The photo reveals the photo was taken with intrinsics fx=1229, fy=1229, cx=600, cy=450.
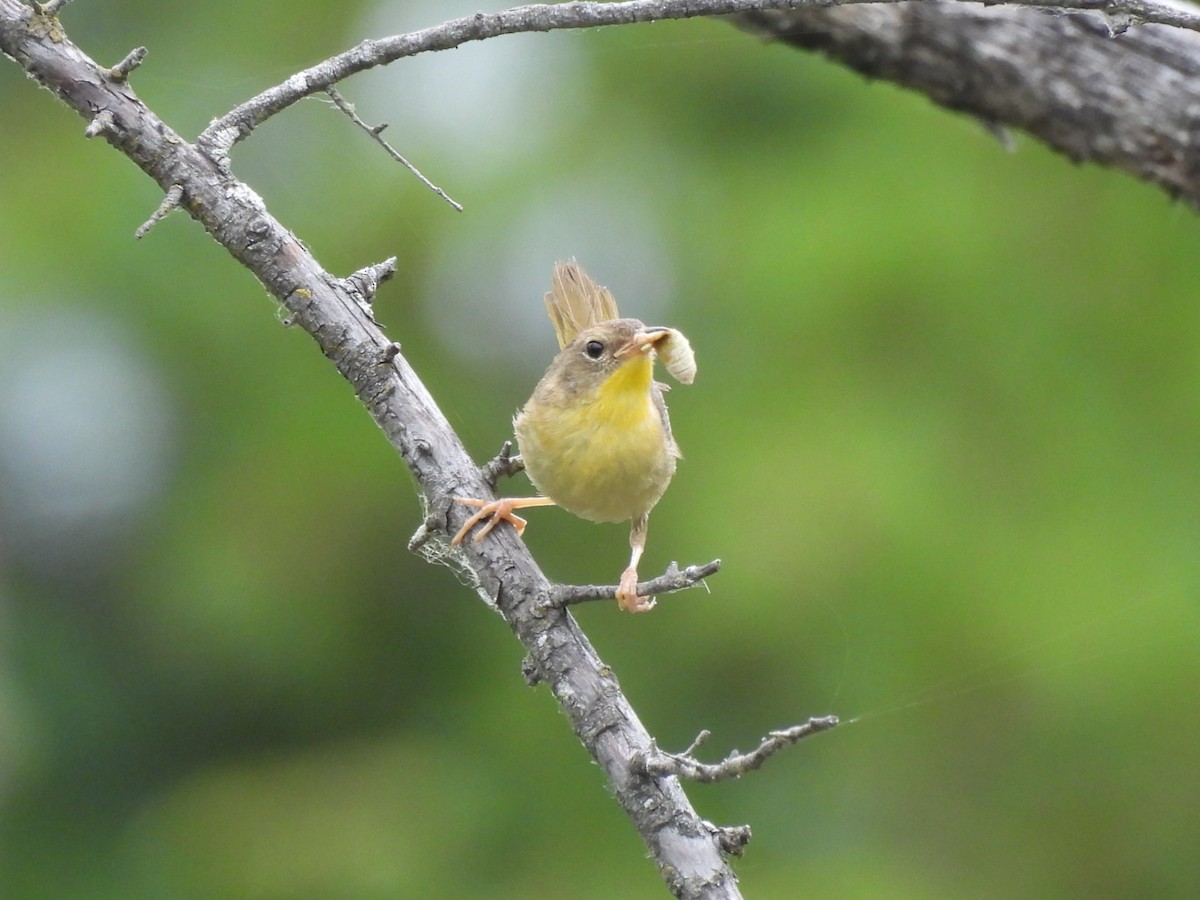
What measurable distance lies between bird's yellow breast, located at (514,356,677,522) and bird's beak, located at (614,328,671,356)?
4cm

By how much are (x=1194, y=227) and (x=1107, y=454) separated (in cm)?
126

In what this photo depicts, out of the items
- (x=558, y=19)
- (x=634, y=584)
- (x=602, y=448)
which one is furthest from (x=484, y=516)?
(x=558, y=19)

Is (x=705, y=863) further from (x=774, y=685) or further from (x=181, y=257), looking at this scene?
(x=181, y=257)

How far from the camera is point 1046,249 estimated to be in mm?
5879

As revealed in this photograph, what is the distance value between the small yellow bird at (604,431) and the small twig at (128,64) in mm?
1247

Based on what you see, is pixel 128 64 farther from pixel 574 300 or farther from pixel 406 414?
pixel 574 300

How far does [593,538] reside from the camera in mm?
5086

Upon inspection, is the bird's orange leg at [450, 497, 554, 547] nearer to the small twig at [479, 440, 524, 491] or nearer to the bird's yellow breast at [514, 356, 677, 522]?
the small twig at [479, 440, 524, 491]

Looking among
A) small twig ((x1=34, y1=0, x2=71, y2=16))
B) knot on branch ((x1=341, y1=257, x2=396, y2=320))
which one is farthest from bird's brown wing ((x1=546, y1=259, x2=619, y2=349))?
small twig ((x1=34, y1=0, x2=71, y2=16))

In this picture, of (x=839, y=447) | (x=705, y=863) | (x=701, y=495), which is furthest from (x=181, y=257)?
(x=705, y=863)


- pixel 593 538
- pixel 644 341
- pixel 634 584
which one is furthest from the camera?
pixel 593 538

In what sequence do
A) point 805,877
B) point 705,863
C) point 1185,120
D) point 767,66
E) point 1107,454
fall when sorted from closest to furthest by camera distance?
point 705,863 → point 1185,120 → point 805,877 → point 1107,454 → point 767,66

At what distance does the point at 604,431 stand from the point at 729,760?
4.30 ft

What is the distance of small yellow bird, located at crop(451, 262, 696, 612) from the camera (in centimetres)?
306
